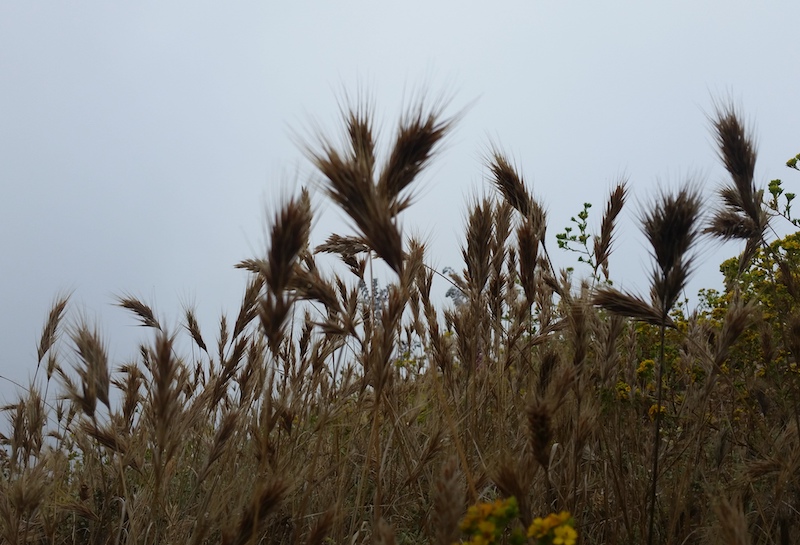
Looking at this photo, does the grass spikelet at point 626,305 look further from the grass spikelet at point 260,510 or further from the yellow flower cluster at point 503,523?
the grass spikelet at point 260,510

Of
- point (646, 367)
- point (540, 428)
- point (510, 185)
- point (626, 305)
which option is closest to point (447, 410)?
point (540, 428)

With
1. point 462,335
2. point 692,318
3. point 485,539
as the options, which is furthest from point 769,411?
point 485,539

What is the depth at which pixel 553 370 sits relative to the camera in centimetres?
185

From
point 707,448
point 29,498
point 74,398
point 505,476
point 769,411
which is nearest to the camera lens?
point 505,476

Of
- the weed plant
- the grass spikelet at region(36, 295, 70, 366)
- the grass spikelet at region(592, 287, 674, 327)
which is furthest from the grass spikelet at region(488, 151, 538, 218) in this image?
the grass spikelet at region(36, 295, 70, 366)

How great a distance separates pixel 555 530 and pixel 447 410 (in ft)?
1.42

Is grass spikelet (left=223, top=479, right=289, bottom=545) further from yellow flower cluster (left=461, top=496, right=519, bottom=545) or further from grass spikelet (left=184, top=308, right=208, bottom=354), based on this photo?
grass spikelet (left=184, top=308, right=208, bottom=354)

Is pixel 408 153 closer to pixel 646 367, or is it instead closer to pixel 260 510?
pixel 260 510

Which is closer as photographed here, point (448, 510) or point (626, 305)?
point (448, 510)

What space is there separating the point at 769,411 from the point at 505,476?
2.75 meters

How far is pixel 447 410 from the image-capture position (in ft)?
4.87

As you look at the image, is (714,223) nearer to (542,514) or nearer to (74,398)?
(542,514)

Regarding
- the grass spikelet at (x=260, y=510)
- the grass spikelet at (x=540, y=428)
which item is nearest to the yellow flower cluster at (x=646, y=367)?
the grass spikelet at (x=540, y=428)

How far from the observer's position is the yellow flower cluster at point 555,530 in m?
1.09
